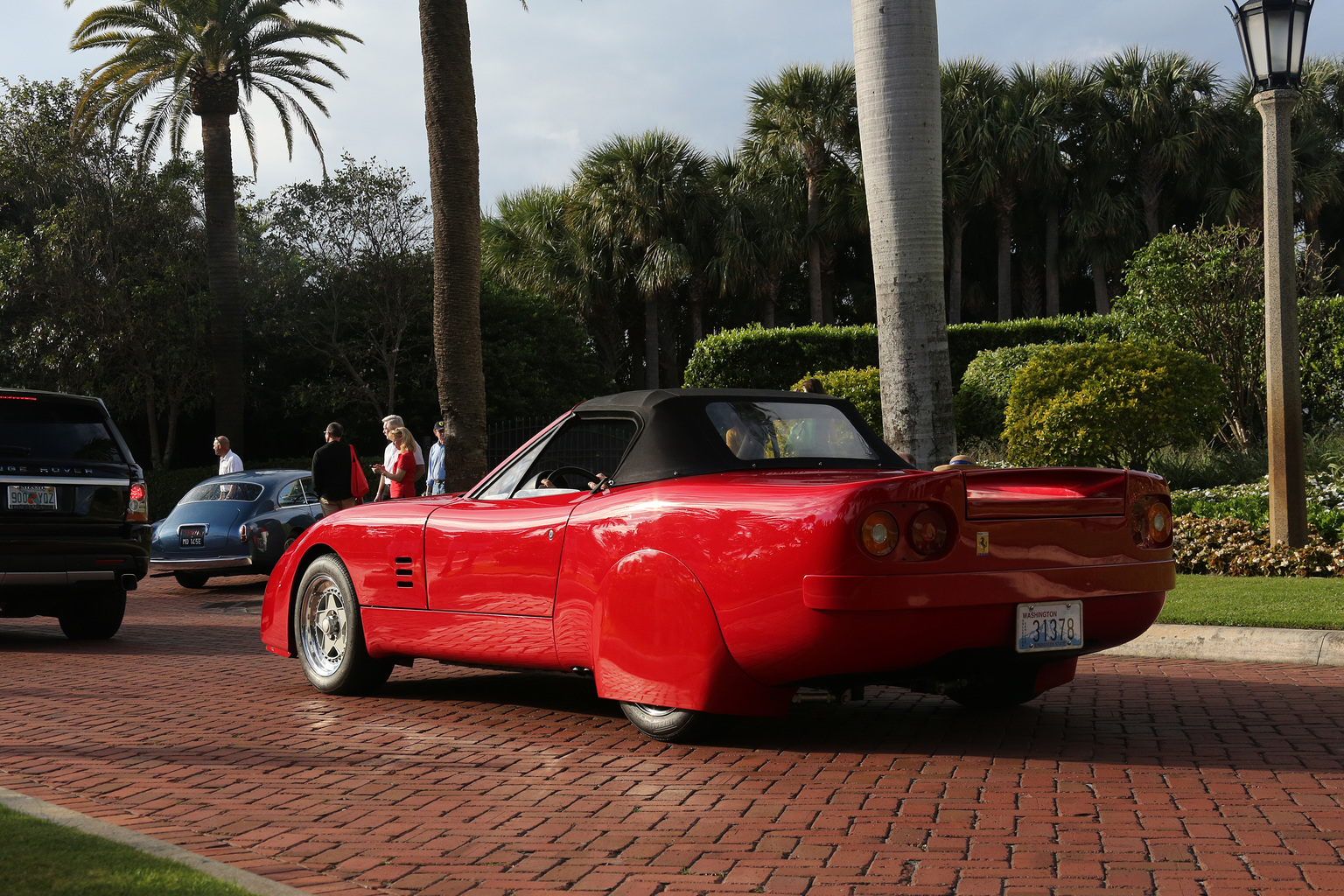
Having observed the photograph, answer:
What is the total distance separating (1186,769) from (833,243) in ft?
115

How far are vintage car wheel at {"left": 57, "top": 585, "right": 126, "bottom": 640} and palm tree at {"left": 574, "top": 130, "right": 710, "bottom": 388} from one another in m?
26.4

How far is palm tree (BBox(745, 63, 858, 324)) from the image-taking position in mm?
36750

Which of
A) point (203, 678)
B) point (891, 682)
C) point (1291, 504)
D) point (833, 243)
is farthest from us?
point (833, 243)

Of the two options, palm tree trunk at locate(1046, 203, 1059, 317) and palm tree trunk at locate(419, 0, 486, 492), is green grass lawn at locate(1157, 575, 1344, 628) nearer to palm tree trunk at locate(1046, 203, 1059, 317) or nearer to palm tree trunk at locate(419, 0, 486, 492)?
palm tree trunk at locate(419, 0, 486, 492)

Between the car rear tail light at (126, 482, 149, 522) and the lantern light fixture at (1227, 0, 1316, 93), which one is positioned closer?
the car rear tail light at (126, 482, 149, 522)

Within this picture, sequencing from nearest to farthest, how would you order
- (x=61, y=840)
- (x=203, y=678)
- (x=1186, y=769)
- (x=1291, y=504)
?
(x=61, y=840)
(x=1186, y=769)
(x=203, y=678)
(x=1291, y=504)

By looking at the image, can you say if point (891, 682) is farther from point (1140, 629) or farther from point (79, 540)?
point (79, 540)

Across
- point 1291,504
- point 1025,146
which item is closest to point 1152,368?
point 1291,504

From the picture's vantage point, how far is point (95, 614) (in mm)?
10352

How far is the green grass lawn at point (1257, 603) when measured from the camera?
8.41 metres

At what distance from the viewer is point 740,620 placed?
503 centimetres

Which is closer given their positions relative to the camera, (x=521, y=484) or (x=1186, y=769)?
(x=1186, y=769)

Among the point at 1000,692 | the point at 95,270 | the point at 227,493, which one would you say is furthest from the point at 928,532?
the point at 95,270

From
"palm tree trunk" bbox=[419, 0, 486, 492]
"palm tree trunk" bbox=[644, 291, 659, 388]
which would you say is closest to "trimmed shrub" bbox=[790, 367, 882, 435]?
"palm tree trunk" bbox=[419, 0, 486, 492]
